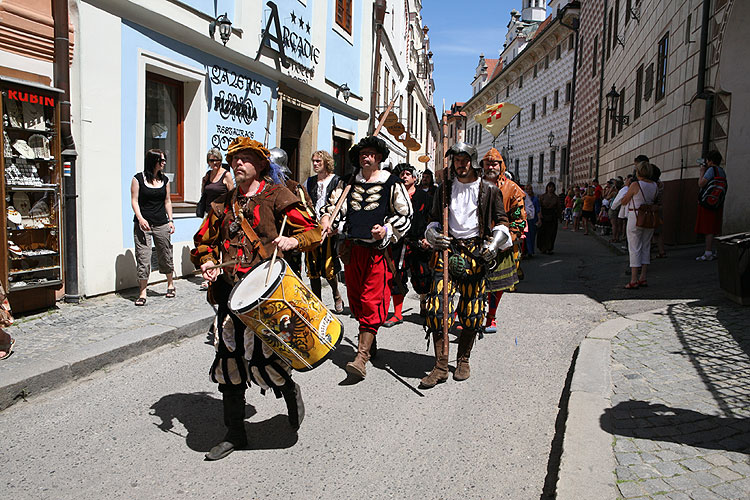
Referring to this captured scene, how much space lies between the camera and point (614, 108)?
75.8 feet

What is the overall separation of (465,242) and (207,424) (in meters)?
2.30

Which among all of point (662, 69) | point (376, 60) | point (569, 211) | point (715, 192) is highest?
point (376, 60)

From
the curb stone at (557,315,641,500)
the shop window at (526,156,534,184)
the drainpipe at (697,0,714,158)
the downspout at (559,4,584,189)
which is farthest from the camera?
the shop window at (526,156,534,184)

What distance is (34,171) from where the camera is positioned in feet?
21.0

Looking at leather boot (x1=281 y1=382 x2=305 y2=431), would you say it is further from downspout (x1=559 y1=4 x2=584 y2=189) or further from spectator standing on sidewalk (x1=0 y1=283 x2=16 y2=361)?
downspout (x1=559 y1=4 x2=584 y2=189)

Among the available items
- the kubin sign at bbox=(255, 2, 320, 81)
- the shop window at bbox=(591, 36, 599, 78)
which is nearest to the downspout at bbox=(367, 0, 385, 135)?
the kubin sign at bbox=(255, 2, 320, 81)

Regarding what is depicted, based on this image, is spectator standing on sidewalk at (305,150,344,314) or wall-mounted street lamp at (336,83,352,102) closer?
spectator standing on sidewalk at (305,150,344,314)

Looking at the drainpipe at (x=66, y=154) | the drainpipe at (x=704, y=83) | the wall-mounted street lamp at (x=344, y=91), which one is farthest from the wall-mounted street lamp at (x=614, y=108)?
the drainpipe at (x=66, y=154)

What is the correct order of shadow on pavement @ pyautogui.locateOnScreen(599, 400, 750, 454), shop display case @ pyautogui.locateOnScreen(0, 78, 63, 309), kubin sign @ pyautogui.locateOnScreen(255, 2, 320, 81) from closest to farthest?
shadow on pavement @ pyautogui.locateOnScreen(599, 400, 750, 454), shop display case @ pyautogui.locateOnScreen(0, 78, 63, 309), kubin sign @ pyautogui.locateOnScreen(255, 2, 320, 81)

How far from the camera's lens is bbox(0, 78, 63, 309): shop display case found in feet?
19.7

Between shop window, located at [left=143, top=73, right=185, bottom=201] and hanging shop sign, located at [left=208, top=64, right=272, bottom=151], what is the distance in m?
0.54

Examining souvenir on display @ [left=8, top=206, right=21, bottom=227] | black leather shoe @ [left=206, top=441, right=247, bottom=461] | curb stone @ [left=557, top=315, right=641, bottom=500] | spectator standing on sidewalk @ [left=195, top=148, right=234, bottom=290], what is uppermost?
spectator standing on sidewalk @ [left=195, top=148, right=234, bottom=290]

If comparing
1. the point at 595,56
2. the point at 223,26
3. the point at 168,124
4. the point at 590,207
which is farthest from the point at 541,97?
the point at 168,124

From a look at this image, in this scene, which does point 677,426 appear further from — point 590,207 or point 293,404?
point 590,207
